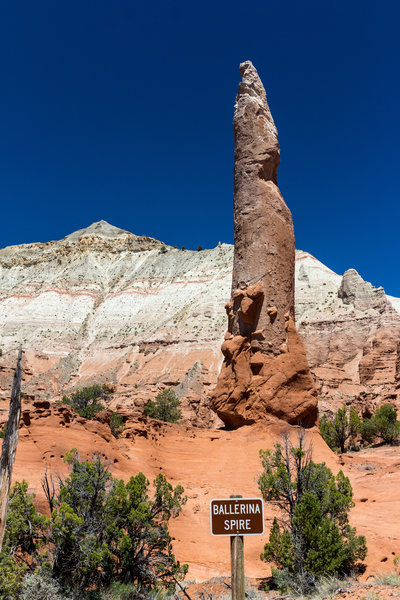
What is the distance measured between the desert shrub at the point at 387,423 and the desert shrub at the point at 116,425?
1230 cm


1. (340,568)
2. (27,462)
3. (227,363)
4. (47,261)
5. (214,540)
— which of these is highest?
(47,261)

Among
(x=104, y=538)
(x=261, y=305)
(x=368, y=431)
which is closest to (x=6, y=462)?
(x=104, y=538)

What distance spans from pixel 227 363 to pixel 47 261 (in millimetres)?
61690

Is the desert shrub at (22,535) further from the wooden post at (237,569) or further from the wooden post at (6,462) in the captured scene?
the wooden post at (237,569)

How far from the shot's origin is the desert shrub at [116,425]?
14669mm

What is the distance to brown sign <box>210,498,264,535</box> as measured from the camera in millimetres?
3584

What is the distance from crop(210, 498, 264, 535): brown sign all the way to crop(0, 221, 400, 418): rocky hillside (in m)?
22.4

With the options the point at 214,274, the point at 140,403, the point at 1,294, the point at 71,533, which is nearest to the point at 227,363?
the point at 140,403

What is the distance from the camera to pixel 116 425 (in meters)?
14.8

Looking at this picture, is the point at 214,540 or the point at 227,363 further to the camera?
the point at 227,363

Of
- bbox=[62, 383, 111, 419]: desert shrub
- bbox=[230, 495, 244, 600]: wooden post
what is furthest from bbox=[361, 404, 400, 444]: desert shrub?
bbox=[230, 495, 244, 600]: wooden post

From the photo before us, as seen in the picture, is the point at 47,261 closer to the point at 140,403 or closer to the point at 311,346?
the point at 311,346

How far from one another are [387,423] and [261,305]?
30.8 feet

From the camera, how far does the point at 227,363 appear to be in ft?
53.7
